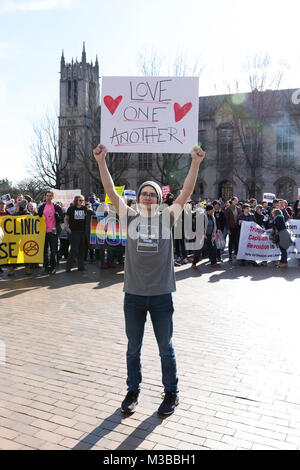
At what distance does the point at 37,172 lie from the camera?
42.6m

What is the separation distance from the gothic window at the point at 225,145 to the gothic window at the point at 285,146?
199 inches

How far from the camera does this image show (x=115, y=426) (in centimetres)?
344

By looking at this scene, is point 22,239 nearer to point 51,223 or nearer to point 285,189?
point 51,223

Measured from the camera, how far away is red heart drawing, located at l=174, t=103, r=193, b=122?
174 inches

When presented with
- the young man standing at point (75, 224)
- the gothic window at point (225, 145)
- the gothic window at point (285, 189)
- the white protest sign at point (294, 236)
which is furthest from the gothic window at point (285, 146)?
the young man standing at point (75, 224)

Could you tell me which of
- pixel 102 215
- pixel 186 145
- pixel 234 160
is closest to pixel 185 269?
pixel 102 215

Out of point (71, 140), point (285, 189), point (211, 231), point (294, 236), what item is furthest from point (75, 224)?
point (71, 140)

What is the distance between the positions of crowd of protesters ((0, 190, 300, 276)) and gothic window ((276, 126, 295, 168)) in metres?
32.7

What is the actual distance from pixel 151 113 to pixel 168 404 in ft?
9.19

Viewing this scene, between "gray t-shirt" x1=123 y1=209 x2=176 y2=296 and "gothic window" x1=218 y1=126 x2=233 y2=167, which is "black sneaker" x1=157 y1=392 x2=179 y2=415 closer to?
"gray t-shirt" x1=123 y1=209 x2=176 y2=296

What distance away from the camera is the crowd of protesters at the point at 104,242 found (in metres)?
11.2

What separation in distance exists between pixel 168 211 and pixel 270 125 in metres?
45.6

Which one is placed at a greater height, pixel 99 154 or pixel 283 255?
pixel 99 154

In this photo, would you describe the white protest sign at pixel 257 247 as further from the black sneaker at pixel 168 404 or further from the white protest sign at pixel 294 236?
the black sneaker at pixel 168 404
